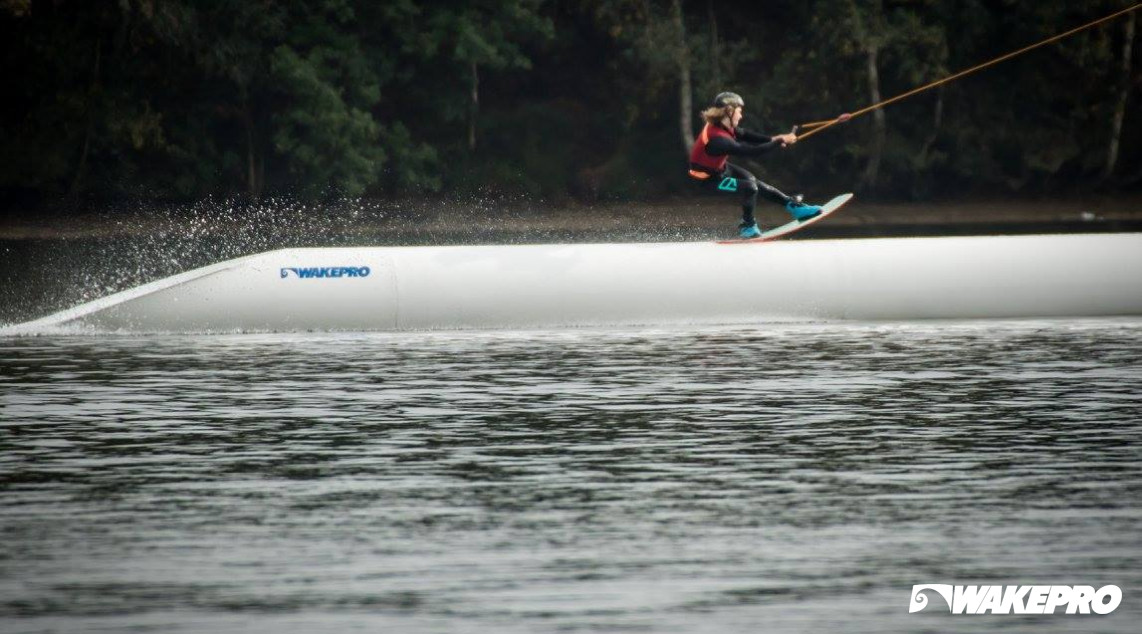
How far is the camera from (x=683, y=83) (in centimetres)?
5547

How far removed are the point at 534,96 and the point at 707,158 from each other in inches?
1561

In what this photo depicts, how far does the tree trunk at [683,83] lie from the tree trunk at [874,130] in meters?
4.53

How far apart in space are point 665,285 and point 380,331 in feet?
9.24

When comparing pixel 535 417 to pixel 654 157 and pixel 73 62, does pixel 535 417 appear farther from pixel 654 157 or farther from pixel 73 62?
pixel 654 157

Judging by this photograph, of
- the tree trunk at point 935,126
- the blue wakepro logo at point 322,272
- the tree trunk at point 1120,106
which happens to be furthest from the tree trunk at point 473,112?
the blue wakepro logo at point 322,272

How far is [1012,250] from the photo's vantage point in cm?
2200

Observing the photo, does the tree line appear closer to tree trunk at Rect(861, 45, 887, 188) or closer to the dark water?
tree trunk at Rect(861, 45, 887, 188)

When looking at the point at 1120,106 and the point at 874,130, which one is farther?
the point at 1120,106

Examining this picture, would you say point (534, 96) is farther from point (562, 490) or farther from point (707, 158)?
point (562, 490)

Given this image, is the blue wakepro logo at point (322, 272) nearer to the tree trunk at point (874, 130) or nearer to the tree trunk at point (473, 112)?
the tree trunk at point (874, 130)

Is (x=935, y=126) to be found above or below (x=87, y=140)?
below

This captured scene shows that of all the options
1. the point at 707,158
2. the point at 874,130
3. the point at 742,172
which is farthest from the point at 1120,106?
the point at 707,158

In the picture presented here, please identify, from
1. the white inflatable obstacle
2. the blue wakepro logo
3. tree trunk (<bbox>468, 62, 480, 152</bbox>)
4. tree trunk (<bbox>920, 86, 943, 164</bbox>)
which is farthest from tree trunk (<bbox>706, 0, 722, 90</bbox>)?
the blue wakepro logo

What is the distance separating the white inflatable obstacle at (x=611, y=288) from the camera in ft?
68.7
